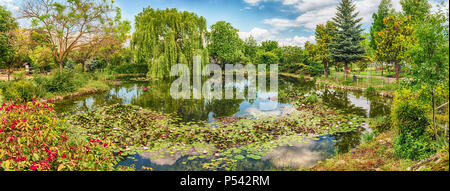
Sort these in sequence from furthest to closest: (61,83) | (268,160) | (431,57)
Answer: (61,83) < (268,160) < (431,57)

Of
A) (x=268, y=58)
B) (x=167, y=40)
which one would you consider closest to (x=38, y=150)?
(x=167, y=40)

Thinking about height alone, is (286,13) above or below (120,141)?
above

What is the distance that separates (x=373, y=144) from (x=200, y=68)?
1753cm

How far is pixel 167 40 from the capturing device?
63.5ft

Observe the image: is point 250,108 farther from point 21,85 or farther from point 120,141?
point 21,85

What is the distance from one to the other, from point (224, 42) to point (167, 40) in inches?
620

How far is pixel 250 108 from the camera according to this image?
1012 centimetres

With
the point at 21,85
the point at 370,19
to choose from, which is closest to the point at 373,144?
the point at 21,85

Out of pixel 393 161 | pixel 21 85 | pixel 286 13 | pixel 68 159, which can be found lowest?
pixel 393 161

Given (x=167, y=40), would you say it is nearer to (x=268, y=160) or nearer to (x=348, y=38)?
(x=348, y=38)

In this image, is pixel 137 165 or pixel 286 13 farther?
pixel 286 13

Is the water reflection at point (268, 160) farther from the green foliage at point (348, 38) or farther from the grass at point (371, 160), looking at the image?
the green foliage at point (348, 38)

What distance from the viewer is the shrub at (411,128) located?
→ 12.4ft
